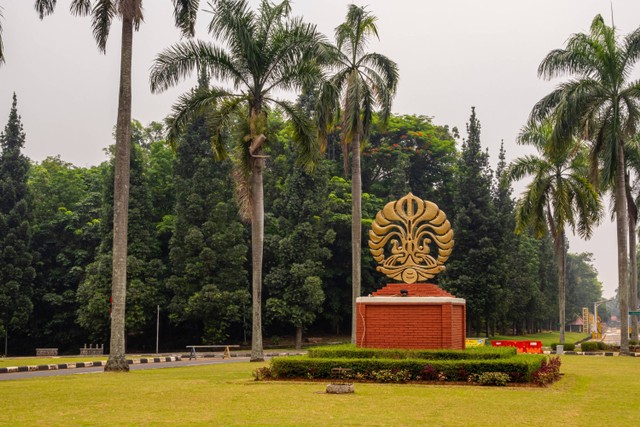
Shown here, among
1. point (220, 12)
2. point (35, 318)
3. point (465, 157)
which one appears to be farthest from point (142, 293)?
point (465, 157)

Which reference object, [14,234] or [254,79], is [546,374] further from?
[14,234]

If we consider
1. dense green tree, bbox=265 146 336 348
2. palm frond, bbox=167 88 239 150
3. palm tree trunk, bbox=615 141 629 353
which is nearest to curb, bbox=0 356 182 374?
palm frond, bbox=167 88 239 150

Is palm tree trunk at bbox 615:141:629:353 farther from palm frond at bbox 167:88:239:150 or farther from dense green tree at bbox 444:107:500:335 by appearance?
palm frond at bbox 167:88:239:150

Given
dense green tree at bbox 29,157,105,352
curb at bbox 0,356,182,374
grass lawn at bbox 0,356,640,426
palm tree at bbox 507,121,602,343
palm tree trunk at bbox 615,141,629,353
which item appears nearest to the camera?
grass lawn at bbox 0,356,640,426

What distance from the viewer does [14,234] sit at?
3875 centimetres

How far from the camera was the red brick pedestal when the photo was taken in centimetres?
1900

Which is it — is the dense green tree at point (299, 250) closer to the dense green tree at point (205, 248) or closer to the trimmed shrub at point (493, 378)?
the dense green tree at point (205, 248)

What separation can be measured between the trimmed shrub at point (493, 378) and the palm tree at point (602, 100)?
1468 centimetres

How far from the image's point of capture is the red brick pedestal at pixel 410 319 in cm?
1900

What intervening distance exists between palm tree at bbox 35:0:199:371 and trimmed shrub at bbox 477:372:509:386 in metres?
9.84

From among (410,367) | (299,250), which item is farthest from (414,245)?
(299,250)

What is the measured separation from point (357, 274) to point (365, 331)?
871 centimetres

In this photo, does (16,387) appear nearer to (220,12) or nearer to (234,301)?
(220,12)

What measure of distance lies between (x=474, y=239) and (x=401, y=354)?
2657cm
